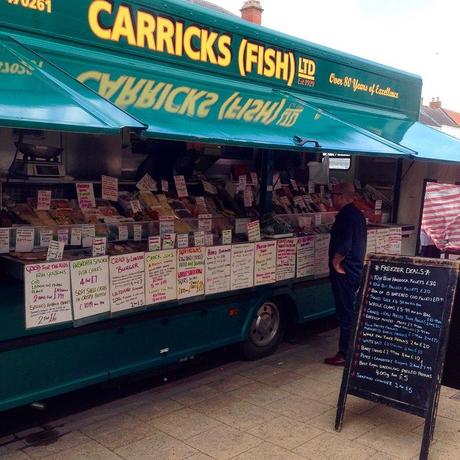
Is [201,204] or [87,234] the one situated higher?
[201,204]

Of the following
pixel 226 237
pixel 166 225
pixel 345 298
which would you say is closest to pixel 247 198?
pixel 226 237

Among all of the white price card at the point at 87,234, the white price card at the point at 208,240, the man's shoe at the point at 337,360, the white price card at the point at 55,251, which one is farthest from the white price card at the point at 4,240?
the man's shoe at the point at 337,360

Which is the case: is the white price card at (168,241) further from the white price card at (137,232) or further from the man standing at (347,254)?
the man standing at (347,254)

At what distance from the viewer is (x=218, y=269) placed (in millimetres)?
4648

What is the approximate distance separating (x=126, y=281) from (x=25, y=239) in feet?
2.60

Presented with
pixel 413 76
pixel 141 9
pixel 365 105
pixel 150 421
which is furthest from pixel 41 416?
pixel 413 76

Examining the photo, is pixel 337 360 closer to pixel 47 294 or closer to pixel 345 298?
pixel 345 298

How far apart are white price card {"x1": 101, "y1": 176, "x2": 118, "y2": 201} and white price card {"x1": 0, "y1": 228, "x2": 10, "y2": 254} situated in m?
1.10

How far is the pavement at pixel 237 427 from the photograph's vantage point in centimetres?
359

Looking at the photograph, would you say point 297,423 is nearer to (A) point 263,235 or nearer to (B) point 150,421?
(B) point 150,421

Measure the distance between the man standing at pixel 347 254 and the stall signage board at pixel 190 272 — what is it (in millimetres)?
1405

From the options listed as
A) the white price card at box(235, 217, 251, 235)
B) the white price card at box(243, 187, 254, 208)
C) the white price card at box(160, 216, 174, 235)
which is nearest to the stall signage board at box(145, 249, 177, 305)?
the white price card at box(160, 216, 174, 235)

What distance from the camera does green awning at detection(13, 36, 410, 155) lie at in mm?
3646

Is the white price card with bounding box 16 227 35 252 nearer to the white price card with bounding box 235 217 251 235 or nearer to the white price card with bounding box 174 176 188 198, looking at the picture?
the white price card with bounding box 174 176 188 198
